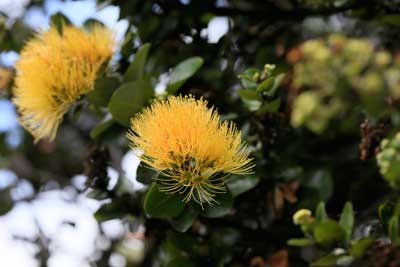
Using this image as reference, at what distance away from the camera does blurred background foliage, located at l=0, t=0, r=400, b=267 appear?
123 cm

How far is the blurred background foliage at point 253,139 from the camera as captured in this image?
1234 mm

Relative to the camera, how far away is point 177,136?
3.49 feet

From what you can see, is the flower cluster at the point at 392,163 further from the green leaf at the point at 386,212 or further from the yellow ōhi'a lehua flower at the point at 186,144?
the yellow ōhi'a lehua flower at the point at 186,144

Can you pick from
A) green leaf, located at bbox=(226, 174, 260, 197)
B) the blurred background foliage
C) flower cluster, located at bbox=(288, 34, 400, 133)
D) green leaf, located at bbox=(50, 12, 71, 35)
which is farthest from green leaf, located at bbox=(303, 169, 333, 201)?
green leaf, located at bbox=(50, 12, 71, 35)

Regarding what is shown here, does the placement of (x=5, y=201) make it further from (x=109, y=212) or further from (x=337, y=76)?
(x=337, y=76)

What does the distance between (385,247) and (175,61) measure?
88cm

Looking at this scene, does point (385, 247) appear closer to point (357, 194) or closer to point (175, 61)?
point (175, 61)

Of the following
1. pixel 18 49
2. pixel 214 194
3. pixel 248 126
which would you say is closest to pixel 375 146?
pixel 248 126

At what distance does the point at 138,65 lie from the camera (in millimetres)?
1432

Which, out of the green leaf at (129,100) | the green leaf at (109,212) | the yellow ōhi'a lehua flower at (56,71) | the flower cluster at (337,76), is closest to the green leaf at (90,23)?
the yellow ōhi'a lehua flower at (56,71)

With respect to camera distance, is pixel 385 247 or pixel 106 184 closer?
pixel 385 247

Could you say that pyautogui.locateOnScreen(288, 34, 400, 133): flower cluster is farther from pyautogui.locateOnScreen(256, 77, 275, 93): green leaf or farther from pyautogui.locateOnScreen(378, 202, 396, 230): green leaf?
pyautogui.locateOnScreen(378, 202, 396, 230): green leaf

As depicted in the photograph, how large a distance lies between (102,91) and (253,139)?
382 millimetres

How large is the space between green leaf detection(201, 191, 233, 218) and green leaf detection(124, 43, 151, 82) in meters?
0.37
